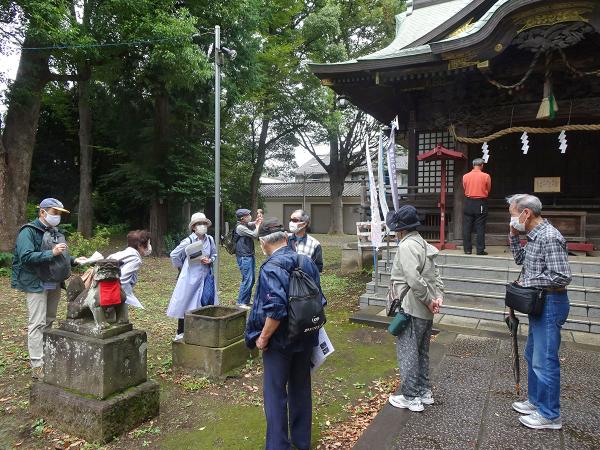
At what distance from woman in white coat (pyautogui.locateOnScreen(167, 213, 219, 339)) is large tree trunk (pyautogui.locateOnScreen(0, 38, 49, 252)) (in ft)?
32.4

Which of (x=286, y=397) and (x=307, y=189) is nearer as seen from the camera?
(x=286, y=397)

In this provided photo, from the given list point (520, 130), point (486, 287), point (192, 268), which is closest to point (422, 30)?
point (520, 130)

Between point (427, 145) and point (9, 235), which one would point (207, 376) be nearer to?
point (427, 145)

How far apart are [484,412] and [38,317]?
4857mm

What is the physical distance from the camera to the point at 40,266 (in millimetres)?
4613

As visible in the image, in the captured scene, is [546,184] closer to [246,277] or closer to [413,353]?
[246,277]

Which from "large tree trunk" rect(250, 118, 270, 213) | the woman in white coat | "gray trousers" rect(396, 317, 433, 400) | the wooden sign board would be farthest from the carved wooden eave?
"large tree trunk" rect(250, 118, 270, 213)

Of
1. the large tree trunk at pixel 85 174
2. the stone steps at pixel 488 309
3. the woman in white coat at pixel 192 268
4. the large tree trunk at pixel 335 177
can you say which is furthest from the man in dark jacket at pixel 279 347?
the large tree trunk at pixel 335 177

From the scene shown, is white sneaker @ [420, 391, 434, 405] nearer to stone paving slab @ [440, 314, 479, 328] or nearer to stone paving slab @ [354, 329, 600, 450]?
stone paving slab @ [354, 329, 600, 450]

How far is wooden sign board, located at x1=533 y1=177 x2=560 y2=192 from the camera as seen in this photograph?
34.3 ft

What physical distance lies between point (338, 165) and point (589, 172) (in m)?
20.5

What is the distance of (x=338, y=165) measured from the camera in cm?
3008

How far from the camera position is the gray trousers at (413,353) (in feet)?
12.9

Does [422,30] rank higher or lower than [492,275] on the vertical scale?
higher
